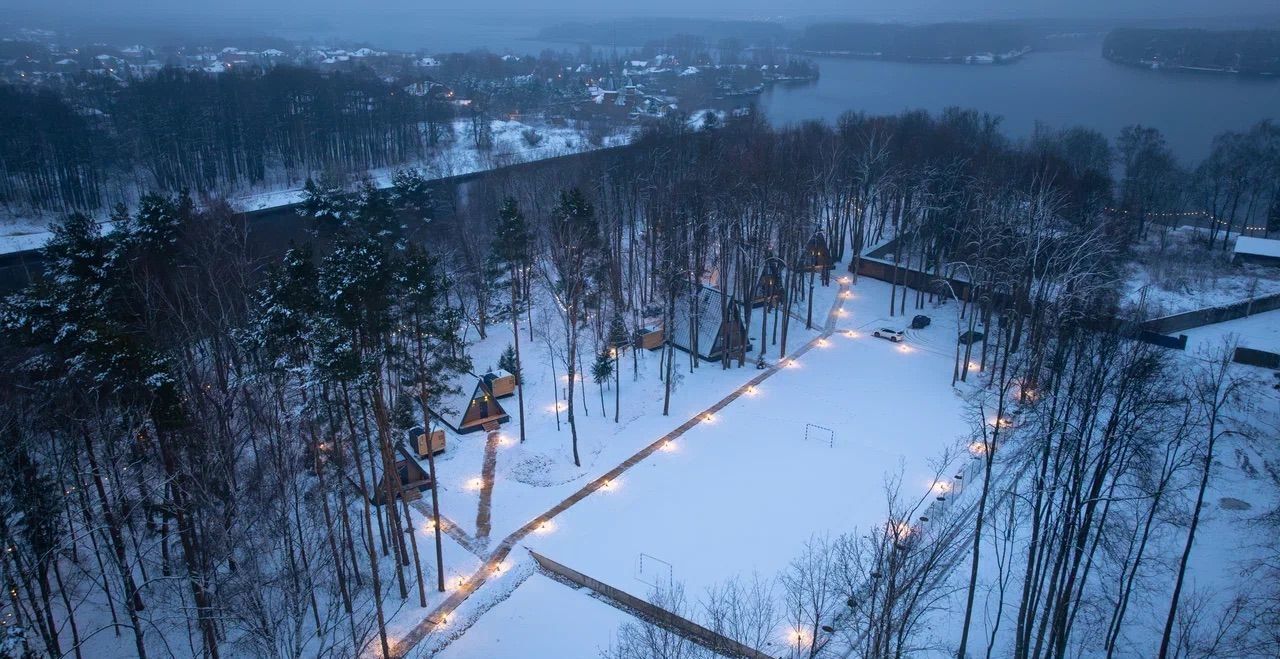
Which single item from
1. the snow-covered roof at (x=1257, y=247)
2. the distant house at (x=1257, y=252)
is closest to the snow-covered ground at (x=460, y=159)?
the distant house at (x=1257, y=252)

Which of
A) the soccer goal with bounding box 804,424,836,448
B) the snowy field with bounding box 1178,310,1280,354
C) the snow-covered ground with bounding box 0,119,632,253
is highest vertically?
the snow-covered ground with bounding box 0,119,632,253

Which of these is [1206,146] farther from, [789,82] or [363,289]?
[363,289]

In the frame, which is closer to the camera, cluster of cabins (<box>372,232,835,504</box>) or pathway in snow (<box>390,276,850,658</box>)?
pathway in snow (<box>390,276,850,658</box>)

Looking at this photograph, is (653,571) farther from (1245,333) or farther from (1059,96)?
(1059,96)

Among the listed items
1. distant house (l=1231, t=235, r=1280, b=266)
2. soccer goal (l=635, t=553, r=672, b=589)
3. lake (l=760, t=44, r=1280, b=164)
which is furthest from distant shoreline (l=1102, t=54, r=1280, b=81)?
soccer goal (l=635, t=553, r=672, b=589)

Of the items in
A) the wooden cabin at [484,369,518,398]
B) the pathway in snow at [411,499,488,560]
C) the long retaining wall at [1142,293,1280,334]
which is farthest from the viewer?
the long retaining wall at [1142,293,1280,334]

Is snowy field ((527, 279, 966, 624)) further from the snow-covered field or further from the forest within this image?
the forest

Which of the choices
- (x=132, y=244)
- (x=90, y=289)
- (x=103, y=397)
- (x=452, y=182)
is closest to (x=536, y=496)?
(x=103, y=397)
